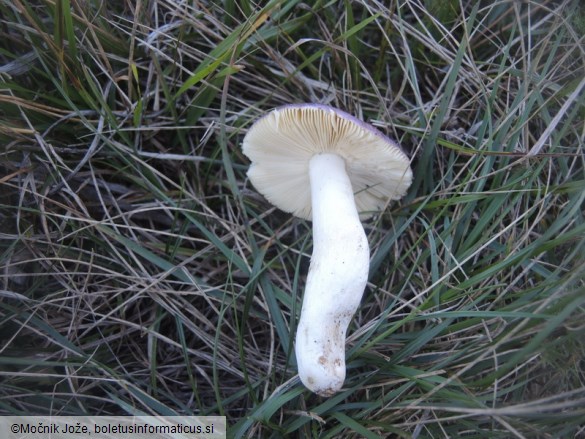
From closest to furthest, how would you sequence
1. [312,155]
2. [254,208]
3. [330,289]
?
[330,289]
[312,155]
[254,208]

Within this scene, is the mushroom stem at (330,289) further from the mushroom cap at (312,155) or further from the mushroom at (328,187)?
the mushroom cap at (312,155)

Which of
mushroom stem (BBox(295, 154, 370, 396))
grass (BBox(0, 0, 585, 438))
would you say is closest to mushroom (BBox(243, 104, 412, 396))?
mushroom stem (BBox(295, 154, 370, 396))

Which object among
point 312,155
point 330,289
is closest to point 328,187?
point 312,155

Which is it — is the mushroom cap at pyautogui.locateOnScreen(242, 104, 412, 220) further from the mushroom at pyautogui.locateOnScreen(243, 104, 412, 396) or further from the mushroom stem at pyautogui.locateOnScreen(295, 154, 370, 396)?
the mushroom stem at pyautogui.locateOnScreen(295, 154, 370, 396)

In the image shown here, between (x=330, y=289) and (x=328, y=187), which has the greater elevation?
(x=328, y=187)

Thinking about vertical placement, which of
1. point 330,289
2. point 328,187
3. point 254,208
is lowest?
point 254,208

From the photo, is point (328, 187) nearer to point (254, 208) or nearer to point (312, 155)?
point (312, 155)

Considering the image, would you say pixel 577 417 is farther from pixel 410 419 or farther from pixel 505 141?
pixel 505 141

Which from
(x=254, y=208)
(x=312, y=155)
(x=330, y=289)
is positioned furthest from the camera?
(x=254, y=208)
